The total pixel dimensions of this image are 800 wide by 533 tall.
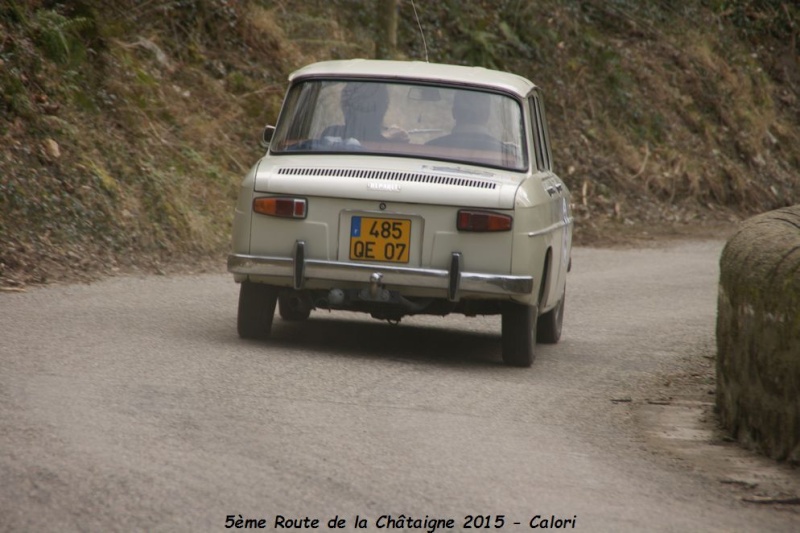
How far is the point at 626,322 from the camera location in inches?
443

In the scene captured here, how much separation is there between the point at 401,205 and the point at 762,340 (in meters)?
2.57

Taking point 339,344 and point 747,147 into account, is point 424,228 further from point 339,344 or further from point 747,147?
point 747,147

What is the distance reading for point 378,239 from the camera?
25.2 feet

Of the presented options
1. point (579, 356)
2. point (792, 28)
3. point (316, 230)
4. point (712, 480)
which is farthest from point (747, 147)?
point (712, 480)

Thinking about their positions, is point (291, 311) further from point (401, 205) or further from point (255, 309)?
point (401, 205)

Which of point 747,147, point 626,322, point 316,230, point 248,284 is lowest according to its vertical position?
point 747,147

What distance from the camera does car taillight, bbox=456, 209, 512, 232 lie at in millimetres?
7598

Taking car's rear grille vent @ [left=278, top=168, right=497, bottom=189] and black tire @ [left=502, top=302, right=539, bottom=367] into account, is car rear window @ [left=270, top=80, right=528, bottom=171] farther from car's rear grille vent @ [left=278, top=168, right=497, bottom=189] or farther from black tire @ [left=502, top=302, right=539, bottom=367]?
black tire @ [left=502, top=302, right=539, bottom=367]

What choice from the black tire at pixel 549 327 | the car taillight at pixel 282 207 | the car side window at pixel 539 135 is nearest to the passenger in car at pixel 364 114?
the car taillight at pixel 282 207

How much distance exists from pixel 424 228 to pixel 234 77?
11.2 metres

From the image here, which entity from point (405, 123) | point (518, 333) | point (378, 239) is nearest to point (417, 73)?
point (405, 123)

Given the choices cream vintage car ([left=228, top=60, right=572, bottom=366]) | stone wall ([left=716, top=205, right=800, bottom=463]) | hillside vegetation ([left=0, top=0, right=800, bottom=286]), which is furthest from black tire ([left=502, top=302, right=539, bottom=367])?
hillside vegetation ([left=0, top=0, right=800, bottom=286])

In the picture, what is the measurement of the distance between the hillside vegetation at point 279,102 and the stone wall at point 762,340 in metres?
5.96

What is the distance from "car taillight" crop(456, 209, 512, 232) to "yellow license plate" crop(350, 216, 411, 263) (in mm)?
338
